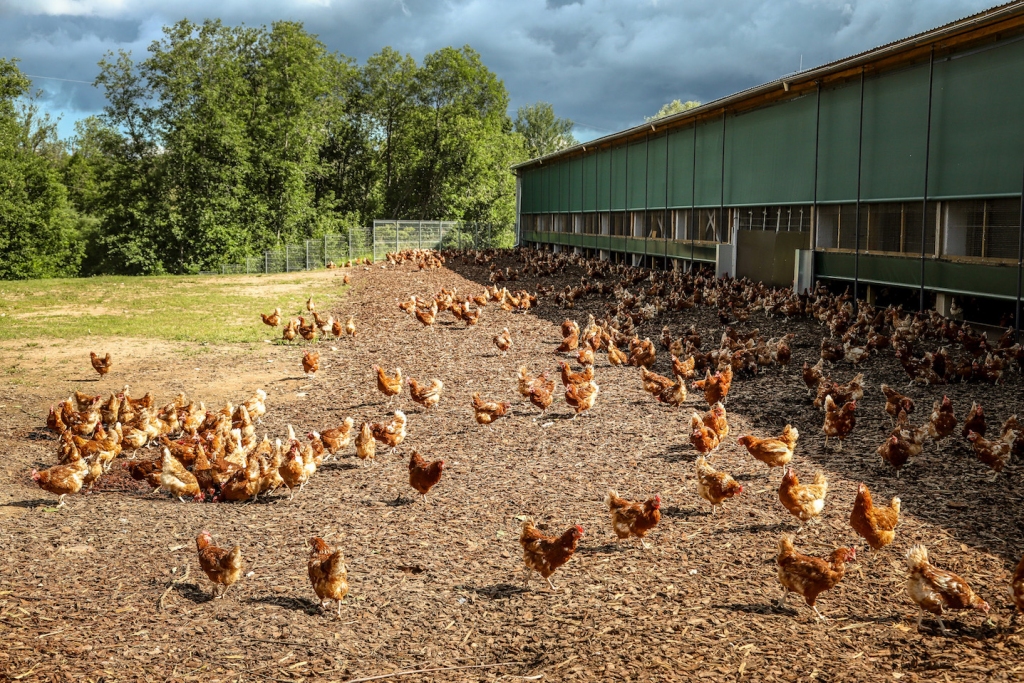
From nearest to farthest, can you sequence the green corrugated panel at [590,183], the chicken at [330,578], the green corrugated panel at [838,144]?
the chicken at [330,578], the green corrugated panel at [838,144], the green corrugated panel at [590,183]

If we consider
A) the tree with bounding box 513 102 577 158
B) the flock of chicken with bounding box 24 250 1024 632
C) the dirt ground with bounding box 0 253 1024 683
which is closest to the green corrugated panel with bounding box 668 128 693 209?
the flock of chicken with bounding box 24 250 1024 632

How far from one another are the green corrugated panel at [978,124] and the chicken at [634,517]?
10.1 meters

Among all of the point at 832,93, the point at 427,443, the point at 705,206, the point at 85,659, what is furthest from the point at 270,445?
the point at 705,206

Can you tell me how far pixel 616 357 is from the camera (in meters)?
13.2

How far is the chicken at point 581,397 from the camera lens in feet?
32.8

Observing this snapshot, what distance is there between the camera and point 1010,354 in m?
11.1

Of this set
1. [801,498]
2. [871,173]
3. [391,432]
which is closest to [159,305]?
[391,432]

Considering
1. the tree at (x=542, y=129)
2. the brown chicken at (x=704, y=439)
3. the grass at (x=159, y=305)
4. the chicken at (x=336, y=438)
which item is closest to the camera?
the brown chicken at (x=704, y=439)

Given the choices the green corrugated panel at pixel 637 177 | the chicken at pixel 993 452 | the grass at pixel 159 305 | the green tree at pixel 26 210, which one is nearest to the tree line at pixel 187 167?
the green tree at pixel 26 210

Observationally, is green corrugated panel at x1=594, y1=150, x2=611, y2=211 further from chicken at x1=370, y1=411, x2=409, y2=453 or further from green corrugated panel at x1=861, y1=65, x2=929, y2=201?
chicken at x1=370, y1=411, x2=409, y2=453

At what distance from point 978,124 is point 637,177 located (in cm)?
1740

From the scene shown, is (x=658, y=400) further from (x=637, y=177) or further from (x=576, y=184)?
(x=576, y=184)

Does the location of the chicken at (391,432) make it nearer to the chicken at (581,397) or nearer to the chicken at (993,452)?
the chicken at (581,397)

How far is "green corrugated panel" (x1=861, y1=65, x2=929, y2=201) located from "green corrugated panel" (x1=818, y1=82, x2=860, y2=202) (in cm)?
46
